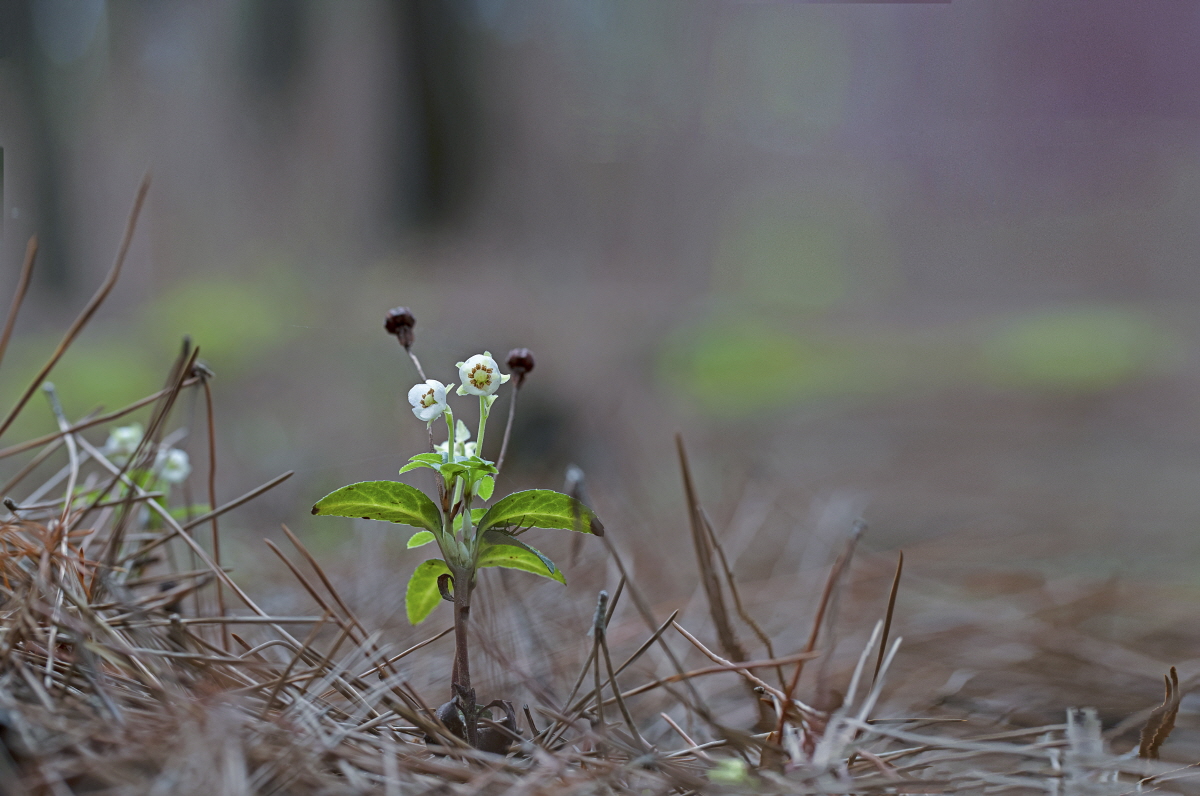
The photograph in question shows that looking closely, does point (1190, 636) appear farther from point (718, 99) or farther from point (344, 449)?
point (718, 99)

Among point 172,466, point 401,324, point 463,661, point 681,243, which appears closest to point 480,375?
point 401,324

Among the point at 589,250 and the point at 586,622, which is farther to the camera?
the point at 589,250

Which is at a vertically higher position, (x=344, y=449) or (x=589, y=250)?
(x=589, y=250)

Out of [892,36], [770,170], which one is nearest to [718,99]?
[770,170]

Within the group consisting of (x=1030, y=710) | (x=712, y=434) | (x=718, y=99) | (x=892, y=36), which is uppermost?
(x=892, y=36)

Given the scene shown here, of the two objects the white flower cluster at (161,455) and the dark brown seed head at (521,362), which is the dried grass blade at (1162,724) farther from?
the white flower cluster at (161,455)
